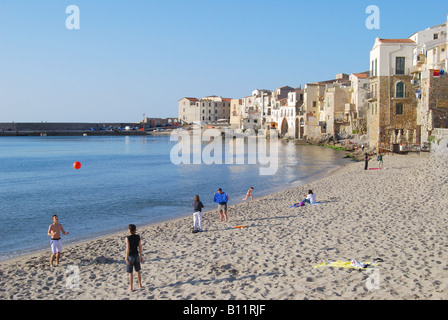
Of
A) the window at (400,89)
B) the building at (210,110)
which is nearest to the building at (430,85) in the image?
the window at (400,89)

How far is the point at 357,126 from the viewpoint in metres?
58.9

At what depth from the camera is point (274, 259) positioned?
9758 mm

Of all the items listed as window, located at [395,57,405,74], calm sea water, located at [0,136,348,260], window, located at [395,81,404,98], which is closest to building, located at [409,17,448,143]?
window, located at [395,81,404,98]

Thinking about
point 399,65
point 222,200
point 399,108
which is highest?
point 399,65

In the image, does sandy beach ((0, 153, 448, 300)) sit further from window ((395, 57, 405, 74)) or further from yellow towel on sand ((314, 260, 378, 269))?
window ((395, 57, 405, 74))

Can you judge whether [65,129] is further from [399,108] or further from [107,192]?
[399,108]

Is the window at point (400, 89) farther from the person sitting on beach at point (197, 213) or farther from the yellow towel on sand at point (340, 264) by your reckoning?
the yellow towel on sand at point (340, 264)

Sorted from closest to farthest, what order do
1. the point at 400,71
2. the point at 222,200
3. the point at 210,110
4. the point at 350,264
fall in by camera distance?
the point at 350,264 → the point at 222,200 → the point at 400,71 → the point at 210,110

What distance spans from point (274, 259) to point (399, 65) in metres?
33.5

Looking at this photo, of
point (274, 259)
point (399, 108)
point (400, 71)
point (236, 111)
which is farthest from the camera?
point (236, 111)

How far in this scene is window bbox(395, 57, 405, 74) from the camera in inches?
1483

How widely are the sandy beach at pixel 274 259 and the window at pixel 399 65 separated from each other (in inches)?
937

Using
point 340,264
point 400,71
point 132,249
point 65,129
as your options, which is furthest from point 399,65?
point 65,129
